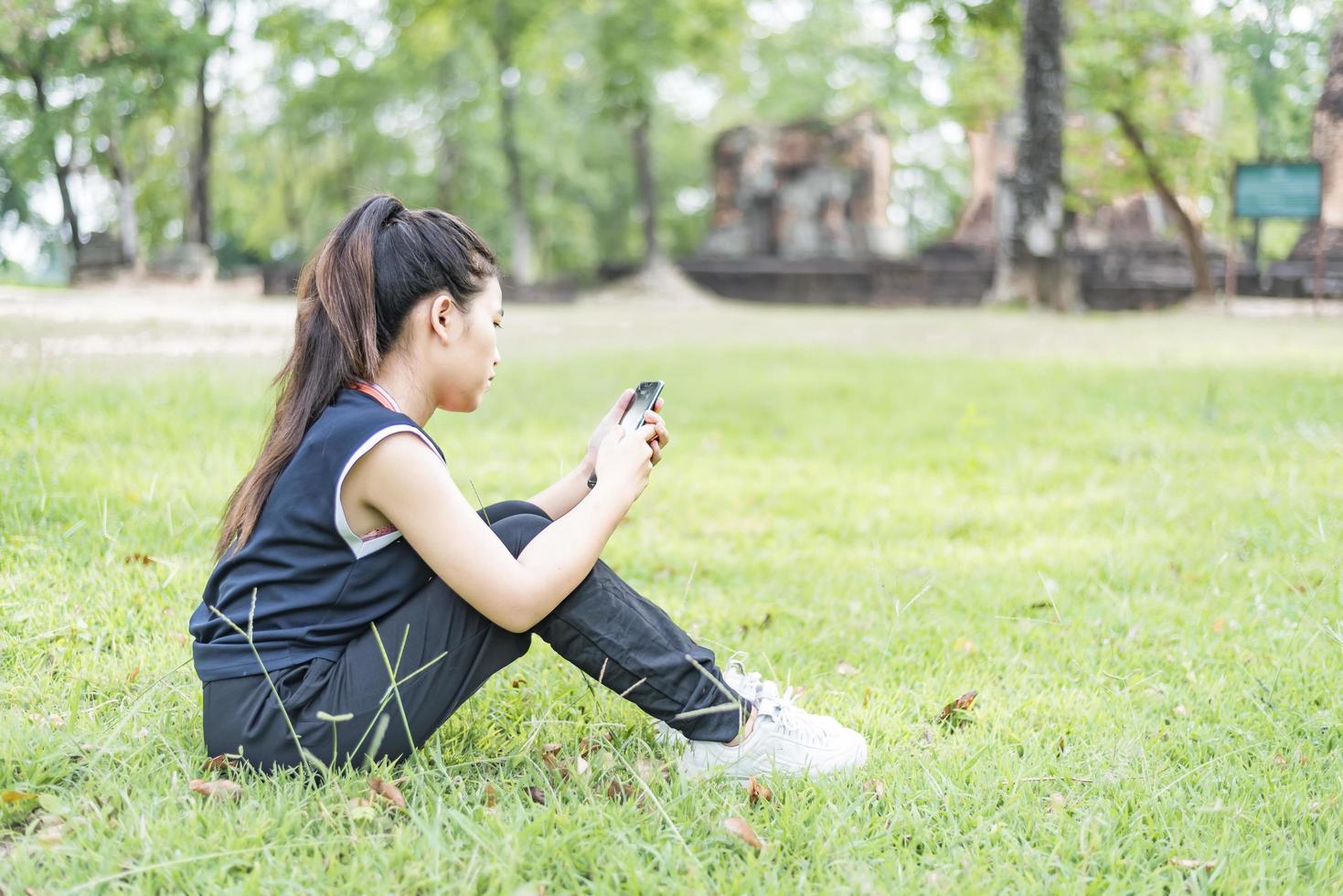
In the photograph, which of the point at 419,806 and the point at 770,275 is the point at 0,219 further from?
the point at 770,275

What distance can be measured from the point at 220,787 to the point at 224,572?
1.29 feet

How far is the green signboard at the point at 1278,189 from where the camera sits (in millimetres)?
16172

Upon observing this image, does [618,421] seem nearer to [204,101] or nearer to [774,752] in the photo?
[774,752]

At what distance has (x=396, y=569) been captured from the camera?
2107mm

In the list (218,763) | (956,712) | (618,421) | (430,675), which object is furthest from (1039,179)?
(218,763)

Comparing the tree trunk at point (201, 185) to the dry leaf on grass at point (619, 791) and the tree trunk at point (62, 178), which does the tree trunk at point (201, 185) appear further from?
the dry leaf on grass at point (619, 791)

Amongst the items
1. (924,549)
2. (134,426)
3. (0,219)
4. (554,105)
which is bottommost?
(924,549)

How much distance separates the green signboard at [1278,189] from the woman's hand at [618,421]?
656 inches

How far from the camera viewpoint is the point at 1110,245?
27.4m

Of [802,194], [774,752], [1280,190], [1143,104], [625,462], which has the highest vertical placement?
[1143,104]

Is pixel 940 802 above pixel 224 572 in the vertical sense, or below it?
below

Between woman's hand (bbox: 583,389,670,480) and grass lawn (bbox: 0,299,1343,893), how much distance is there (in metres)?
0.58

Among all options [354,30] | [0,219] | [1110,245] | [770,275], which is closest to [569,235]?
[354,30]

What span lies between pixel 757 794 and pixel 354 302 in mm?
1205
